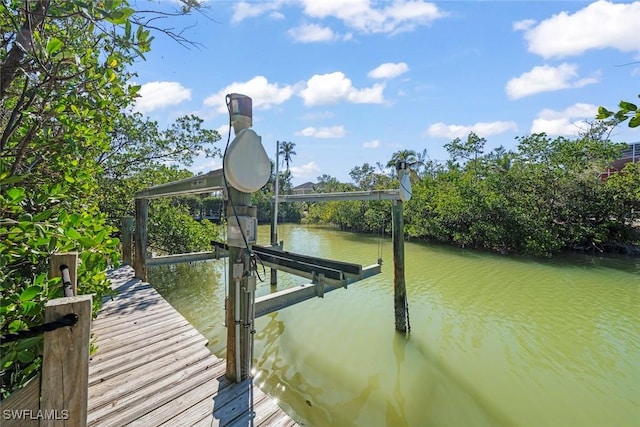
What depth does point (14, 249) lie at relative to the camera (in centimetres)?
137

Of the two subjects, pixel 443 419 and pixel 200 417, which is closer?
pixel 200 417

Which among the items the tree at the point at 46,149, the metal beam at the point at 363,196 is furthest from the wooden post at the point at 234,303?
the metal beam at the point at 363,196

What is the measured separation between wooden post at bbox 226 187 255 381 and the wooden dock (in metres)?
0.16

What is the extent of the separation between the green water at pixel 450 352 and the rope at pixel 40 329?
3.06 meters

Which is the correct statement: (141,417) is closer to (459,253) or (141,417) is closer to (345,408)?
(345,408)

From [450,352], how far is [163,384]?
417 centimetres

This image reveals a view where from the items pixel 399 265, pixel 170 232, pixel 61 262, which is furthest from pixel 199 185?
pixel 170 232

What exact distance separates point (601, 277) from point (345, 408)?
10.5m

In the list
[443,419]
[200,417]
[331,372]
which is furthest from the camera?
[331,372]

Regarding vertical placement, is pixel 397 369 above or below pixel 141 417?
below

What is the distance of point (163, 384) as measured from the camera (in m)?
2.40

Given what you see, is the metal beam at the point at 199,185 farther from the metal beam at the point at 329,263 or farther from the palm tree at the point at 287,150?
the palm tree at the point at 287,150

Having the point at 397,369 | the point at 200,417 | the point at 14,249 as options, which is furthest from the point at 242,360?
the point at 397,369

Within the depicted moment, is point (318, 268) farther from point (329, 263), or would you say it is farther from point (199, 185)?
point (199, 185)
